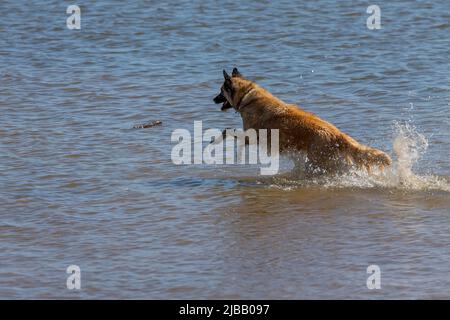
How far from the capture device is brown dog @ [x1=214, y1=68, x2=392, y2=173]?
28.2 feet

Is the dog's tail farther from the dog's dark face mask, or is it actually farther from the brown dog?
the dog's dark face mask

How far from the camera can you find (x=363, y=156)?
336 inches

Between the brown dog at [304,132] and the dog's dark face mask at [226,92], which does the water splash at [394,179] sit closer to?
the brown dog at [304,132]

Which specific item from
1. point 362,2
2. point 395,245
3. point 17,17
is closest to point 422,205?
point 395,245

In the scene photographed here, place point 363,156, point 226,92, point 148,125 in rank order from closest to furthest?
point 363,156, point 226,92, point 148,125

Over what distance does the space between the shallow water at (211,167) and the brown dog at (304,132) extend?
192 mm

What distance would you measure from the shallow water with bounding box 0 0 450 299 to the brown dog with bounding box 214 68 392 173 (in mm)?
192

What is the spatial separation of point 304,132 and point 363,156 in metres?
0.64

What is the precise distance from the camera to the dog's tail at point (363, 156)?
27.8 ft

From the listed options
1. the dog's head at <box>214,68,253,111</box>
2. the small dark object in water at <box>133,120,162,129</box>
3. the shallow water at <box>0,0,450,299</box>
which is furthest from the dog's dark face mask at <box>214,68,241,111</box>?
the small dark object in water at <box>133,120,162,129</box>

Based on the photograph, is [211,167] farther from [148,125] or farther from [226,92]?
[148,125]

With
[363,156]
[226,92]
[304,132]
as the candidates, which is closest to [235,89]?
[226,92]

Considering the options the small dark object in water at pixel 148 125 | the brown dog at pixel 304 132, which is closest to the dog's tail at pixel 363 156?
the brown dog at pixel 304 132
